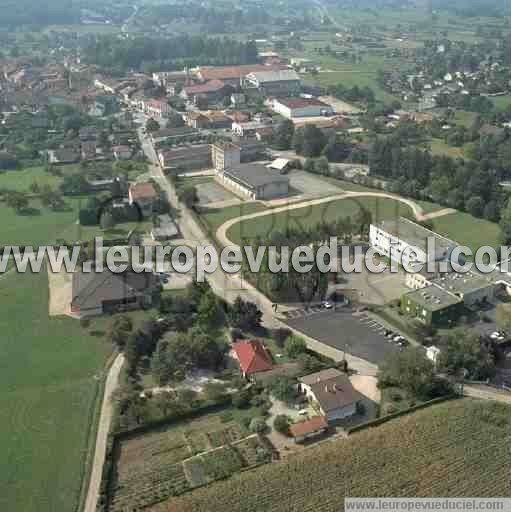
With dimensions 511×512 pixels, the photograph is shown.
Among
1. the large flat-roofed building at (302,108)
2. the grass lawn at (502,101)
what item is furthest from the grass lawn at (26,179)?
the grass lawn at (502,101)

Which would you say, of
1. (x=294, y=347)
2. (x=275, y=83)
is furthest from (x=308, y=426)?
(x=275, y=83)

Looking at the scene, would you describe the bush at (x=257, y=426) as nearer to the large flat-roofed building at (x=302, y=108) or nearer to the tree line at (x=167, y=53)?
the large flat-roofed building at (x=302, y=108)

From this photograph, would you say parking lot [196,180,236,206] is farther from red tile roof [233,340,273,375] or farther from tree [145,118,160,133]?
red tile roof [233,340,273,375]

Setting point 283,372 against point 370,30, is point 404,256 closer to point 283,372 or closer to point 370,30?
point 283,372

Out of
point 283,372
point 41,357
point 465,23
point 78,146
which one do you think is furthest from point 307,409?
point 465,23

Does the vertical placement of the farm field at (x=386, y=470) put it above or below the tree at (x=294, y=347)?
below

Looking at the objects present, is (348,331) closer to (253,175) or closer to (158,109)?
(253,175)


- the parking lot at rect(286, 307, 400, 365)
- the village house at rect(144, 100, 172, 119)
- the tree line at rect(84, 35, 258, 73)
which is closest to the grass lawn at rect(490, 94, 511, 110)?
the village house at rect(144, 100, 172, 119)
